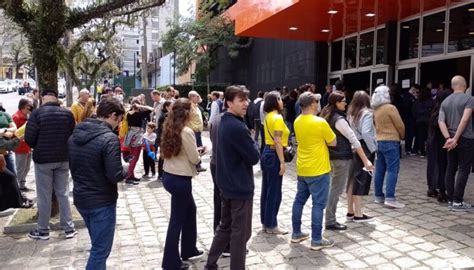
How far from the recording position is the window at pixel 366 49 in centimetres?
1516

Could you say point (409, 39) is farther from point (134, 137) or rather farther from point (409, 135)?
point (134, 137)

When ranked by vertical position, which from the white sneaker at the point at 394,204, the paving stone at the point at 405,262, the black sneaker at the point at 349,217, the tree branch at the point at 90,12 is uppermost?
the tree branch at the point at 90,12

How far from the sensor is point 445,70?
11797 mm

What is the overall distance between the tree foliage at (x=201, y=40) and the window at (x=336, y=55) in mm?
7078

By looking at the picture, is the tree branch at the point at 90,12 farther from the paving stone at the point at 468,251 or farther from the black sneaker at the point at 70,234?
the paving stone at the point at 468,251

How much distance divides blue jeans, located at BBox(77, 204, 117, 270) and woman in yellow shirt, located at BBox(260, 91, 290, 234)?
209 centimetres

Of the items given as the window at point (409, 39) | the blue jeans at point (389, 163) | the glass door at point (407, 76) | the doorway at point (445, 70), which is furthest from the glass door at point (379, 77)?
the blue jeans at point (389, 163)

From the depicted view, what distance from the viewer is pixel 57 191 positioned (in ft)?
18.8

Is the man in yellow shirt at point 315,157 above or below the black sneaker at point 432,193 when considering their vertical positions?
above

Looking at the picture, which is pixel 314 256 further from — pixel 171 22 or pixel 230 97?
pixel 171 22

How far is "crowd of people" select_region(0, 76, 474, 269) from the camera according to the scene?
3.95 m

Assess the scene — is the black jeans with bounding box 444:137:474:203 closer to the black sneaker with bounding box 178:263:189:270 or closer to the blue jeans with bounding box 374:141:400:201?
the blue jeans with bounding box 374:141:400:201

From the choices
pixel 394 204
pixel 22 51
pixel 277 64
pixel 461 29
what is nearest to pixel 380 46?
pixel 461 29

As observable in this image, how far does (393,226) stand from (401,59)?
900 cm
